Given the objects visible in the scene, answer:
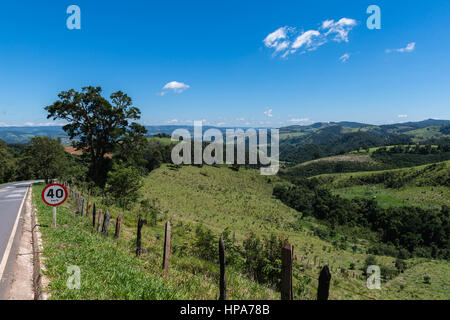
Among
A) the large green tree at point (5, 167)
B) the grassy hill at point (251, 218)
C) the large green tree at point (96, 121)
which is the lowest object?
the grassy hill at point (251, 218)

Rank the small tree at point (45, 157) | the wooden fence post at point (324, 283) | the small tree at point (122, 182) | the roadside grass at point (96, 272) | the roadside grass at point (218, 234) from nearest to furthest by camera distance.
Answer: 1. the wooden fence post at point (324, 283)
2. the roadside grass at point (96, 272)
3. the roadside grass at point (218, 234)
4. the small tree at point (122, 182)
5. the small tree at point (45, 157)

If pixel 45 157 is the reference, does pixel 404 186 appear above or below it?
below

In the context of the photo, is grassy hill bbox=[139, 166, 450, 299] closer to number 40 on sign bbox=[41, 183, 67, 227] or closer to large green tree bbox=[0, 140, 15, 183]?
number 40 on sign bbox=[41, 183, 67, 227]

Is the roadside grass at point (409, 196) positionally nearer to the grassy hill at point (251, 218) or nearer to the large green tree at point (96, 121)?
the grassy hill at point (251, 218)

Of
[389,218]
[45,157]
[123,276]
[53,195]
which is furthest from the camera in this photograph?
[389,218]

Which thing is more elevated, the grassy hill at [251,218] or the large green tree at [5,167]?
the large green tree at [5,167]

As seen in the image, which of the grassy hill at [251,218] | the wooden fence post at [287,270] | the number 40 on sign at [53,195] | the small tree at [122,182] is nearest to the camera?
the wooden fence post at [287,270]

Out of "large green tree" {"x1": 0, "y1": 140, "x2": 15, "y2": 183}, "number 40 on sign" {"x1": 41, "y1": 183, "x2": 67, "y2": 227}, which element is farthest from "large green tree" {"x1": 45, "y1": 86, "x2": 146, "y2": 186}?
"large green tree" {"x1": 0, "y1": 140, "x2": 15, "y2": 183}

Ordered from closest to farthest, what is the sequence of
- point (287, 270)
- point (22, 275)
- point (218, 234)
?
1. point (287, 270)
2. point (22, 275)
3. point (218, 234)

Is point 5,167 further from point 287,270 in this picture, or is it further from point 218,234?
point 287,270

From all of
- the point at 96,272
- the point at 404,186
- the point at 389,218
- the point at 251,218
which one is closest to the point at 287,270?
the point at 96,272

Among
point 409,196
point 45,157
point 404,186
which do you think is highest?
point 45,157

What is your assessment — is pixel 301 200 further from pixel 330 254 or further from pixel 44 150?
pixel 44 150

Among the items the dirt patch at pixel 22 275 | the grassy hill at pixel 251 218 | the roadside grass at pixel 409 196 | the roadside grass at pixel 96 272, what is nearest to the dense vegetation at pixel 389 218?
the roadside grass at pixel 409 196
